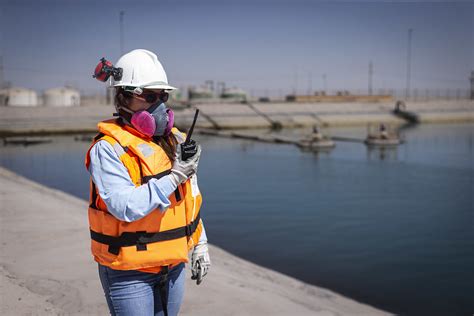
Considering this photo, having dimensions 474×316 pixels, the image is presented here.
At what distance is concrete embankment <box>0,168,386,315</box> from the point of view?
16.3ft

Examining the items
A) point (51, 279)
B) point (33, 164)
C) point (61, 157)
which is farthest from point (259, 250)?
point (61, 157)

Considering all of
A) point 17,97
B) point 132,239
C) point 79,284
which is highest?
point 17,97

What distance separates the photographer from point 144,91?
9.34ft

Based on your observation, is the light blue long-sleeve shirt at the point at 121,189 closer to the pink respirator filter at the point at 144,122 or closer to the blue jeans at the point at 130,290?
the pink respirator filter at the point at 144,122

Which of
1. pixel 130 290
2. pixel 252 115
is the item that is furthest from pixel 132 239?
pixel 252 115

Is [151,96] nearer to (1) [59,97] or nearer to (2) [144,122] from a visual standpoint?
(2) [144,122]

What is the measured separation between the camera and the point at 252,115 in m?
61.4

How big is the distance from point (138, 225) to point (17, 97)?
6778 centimetres

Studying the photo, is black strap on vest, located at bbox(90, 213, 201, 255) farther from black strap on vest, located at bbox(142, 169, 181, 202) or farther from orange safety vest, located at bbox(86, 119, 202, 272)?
black strap on vest, located at bbox(142, 169, 181, 202)

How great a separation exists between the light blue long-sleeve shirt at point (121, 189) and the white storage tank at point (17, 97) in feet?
217

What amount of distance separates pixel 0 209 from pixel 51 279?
4192 mm

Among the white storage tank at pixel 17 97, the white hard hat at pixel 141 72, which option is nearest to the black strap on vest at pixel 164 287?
the white hard hat at pixel 141 72

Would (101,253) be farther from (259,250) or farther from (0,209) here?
(259,250)

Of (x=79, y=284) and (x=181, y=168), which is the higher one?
(x=181, y=168)
